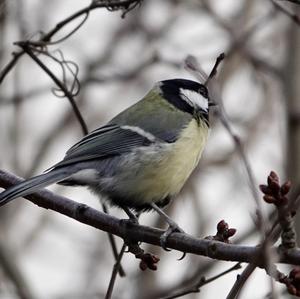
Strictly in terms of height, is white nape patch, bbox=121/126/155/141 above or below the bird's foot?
above

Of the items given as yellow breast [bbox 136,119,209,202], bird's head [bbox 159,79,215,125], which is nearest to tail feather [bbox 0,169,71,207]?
yellow breast [bbox 136,119,209,202]

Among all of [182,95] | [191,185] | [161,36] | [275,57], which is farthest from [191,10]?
[182,95]

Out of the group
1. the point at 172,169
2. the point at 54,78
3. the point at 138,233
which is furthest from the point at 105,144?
the point at 138,233

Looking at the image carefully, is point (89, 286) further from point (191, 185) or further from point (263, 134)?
point (263, 134)

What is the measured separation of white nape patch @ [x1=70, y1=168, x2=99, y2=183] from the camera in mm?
3037

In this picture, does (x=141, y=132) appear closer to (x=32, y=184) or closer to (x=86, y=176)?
(x=86, y=176)

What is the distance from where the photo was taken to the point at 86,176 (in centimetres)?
307

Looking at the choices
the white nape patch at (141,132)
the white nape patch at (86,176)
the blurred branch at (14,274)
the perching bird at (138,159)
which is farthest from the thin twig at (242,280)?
the blurred branch at (14,274)

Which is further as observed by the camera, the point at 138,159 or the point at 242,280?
the point at 138,159

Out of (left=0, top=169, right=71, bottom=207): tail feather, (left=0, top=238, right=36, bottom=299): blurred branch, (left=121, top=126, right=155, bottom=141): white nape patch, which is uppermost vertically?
(left=0, top=169, right=71, bottom=207): tail feather

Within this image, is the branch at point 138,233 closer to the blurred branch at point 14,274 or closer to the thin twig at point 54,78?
the thin twig at point 54,78

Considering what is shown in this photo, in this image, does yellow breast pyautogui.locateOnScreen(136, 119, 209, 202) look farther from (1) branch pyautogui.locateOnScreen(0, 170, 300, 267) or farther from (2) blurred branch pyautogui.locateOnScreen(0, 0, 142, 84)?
(2) blurred branch pyautogui.locateOnScreen(0, 0, 142, 84)

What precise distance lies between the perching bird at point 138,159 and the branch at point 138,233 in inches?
4.3

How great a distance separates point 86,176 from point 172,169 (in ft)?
1.30
